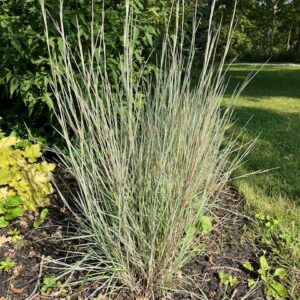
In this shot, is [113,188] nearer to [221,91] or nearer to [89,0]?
[221,91]

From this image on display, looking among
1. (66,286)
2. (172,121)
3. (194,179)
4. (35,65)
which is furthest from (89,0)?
(66,286)

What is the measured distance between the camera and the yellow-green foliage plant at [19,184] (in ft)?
8.72

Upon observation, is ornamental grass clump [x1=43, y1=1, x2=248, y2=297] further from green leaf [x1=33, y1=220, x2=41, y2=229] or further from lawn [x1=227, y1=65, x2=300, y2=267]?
lawn [x1=227, y1=65, x2=300, y2=267]

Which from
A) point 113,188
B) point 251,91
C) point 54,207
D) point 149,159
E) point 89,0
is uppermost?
point 89,0

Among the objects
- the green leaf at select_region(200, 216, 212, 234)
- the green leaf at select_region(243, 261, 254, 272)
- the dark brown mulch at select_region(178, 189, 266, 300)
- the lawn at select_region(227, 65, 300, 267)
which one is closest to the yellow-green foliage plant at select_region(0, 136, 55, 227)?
the green leaf at select_region(200, 216, 212, 234)

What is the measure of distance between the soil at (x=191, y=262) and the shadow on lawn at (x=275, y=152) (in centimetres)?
67

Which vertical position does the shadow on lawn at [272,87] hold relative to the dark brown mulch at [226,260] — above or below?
below

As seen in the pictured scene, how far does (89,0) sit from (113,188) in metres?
1.88

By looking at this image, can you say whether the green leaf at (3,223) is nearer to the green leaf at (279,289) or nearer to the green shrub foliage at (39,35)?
the green shrub foliage at (39,35)

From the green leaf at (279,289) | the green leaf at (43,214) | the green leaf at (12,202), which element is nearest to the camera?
the green leaf at (279,289)

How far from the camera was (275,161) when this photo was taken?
413cm

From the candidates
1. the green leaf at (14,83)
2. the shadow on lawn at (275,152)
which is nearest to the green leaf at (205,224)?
the shadow on lawn at (275,152)

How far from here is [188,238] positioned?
2.21 meters

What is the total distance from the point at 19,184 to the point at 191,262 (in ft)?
4.16
